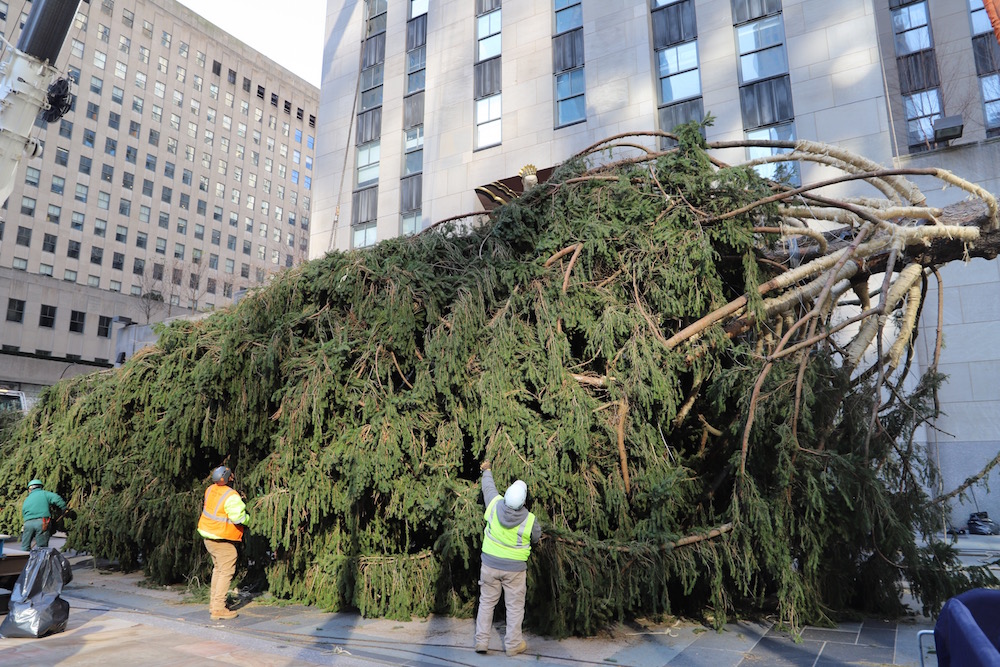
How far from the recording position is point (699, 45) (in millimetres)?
21375

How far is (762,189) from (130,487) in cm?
946

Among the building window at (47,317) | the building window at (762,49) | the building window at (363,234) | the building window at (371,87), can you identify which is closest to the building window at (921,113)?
the building window at (762,49)

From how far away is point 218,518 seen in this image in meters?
7.14

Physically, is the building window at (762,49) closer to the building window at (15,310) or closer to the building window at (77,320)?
the building window at (77,320)

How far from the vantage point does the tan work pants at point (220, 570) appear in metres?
7.09

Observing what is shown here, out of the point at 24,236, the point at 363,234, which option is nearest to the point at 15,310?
the point at 24,236

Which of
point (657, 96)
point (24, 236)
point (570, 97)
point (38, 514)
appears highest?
point (24, 236)

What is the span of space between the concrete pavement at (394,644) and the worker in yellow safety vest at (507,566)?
0.20m

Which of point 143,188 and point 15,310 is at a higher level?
point 143,188

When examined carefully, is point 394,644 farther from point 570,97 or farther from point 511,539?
point 570,97

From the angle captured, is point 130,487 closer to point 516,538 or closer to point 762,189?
point 516,538

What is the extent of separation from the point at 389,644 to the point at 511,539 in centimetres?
162

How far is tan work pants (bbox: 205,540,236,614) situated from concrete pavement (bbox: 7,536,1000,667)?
269mm

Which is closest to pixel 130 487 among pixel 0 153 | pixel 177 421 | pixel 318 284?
pixel 177 421
